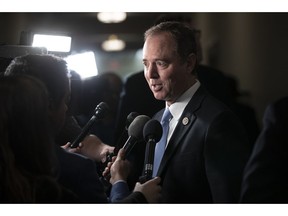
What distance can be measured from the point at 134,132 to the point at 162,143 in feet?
0.27

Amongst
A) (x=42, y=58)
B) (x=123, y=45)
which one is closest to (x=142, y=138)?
(x=42, y=58)

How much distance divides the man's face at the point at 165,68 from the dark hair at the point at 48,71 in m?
0.25

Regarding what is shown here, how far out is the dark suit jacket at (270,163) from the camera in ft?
4.47

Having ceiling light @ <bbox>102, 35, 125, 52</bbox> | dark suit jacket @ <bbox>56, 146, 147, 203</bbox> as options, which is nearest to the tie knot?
dark suit jacket @ <bbox>56, 146, 147, 203</bbox>

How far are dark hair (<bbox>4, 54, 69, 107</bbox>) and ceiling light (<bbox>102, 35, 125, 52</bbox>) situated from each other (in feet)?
2.65

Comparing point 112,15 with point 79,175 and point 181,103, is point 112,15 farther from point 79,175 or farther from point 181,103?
point 79,175

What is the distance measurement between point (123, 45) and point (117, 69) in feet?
0.38

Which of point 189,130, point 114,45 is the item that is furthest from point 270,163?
point 114,45

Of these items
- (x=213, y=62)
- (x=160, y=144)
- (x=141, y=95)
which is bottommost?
(x=160, y=144)

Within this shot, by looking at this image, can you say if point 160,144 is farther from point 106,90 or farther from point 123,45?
point 123,45

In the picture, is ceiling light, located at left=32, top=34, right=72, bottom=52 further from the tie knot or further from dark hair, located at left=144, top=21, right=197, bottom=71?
the tie knot

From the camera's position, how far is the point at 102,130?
1.61 metres

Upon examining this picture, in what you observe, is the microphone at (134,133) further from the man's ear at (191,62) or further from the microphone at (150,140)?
the man's ear at (191,62)
